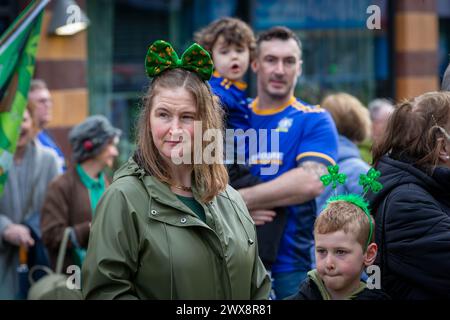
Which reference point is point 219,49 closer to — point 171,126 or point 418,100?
point 418,100

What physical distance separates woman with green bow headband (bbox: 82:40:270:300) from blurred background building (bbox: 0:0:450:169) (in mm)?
4839

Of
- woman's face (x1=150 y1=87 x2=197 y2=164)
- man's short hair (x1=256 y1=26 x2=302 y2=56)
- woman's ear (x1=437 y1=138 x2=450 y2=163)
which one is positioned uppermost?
man's short hair (x1=256 y1=26 x2=302 y2=56)

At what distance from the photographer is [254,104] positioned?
4.50 metres

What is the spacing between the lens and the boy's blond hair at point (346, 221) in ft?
11.0

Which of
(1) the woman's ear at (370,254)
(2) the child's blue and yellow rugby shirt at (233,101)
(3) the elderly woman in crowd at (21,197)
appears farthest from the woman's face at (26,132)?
(1) the woman's ear at (370,254)

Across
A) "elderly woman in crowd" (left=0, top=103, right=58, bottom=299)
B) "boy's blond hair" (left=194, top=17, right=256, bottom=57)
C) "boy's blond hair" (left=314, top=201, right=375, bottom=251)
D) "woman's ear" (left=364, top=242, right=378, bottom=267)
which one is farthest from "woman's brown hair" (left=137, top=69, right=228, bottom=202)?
"elderly woman in crowd" (left=0, top=103, right=58, bottom=299)

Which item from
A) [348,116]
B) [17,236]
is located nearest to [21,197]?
[17,236]

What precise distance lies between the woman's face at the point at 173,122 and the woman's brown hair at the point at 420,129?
1058 millimetres

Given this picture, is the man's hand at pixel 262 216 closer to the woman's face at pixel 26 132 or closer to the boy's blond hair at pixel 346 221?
the boy's blond hair at pixel 346 221

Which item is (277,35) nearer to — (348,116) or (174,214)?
(348,116)

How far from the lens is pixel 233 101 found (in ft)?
13.9

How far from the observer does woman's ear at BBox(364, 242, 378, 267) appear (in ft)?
11.1

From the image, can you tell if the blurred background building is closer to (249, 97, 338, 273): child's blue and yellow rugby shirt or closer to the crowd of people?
the crowd of people

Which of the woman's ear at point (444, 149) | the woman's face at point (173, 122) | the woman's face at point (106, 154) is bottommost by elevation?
the woman's face at point (106, 154)
